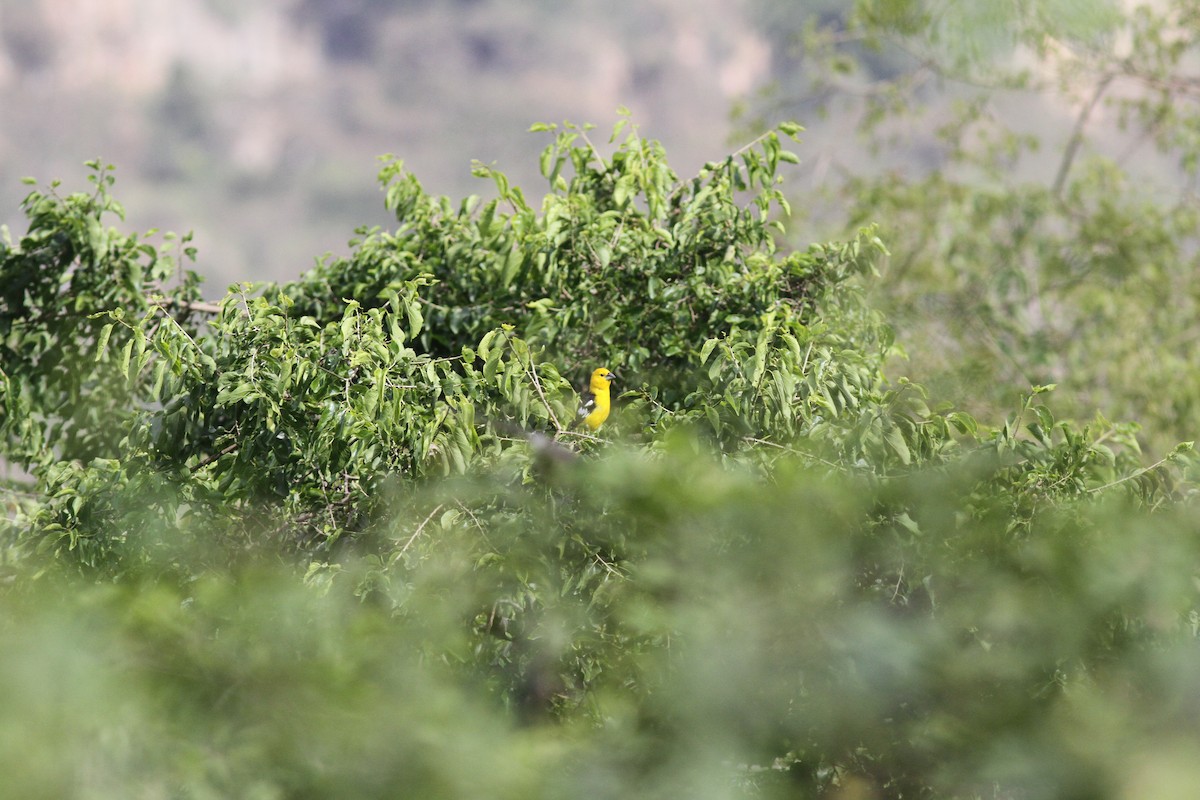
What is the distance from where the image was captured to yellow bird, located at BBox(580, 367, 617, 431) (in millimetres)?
4240

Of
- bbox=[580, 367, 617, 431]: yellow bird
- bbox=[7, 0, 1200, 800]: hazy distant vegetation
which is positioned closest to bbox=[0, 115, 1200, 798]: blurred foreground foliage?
bbox=[7, 0, 1200, 800]: hazy distant vegetation

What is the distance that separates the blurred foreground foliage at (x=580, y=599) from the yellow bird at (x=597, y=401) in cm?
39

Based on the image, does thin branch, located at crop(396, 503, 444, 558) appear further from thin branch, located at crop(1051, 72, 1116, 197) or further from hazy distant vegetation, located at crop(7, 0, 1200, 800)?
thin branch, located at crop(1051, 72, 1116, 197)

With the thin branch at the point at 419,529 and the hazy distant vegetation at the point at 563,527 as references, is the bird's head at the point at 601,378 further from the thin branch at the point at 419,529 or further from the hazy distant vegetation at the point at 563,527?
the thin branch at the point at 419,529

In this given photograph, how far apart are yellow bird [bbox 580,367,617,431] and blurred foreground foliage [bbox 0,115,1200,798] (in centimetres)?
39

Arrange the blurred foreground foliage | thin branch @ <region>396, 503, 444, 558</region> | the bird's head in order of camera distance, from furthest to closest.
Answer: the bird's head → thin branch @ <region>396, 503, 444, 558</region> → the blurred foreground foliage

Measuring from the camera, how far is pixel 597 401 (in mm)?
4605

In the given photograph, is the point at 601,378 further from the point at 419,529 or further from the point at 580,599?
the point at 580,599

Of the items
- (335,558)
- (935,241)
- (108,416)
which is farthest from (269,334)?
(935,241)

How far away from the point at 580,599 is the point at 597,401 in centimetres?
247

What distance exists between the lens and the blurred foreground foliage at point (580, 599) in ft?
4.33

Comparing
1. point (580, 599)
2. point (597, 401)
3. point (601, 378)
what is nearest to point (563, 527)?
point (580, 599)

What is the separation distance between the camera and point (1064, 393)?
1030 cm

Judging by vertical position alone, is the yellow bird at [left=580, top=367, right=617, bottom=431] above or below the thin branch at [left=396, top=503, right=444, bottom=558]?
above
